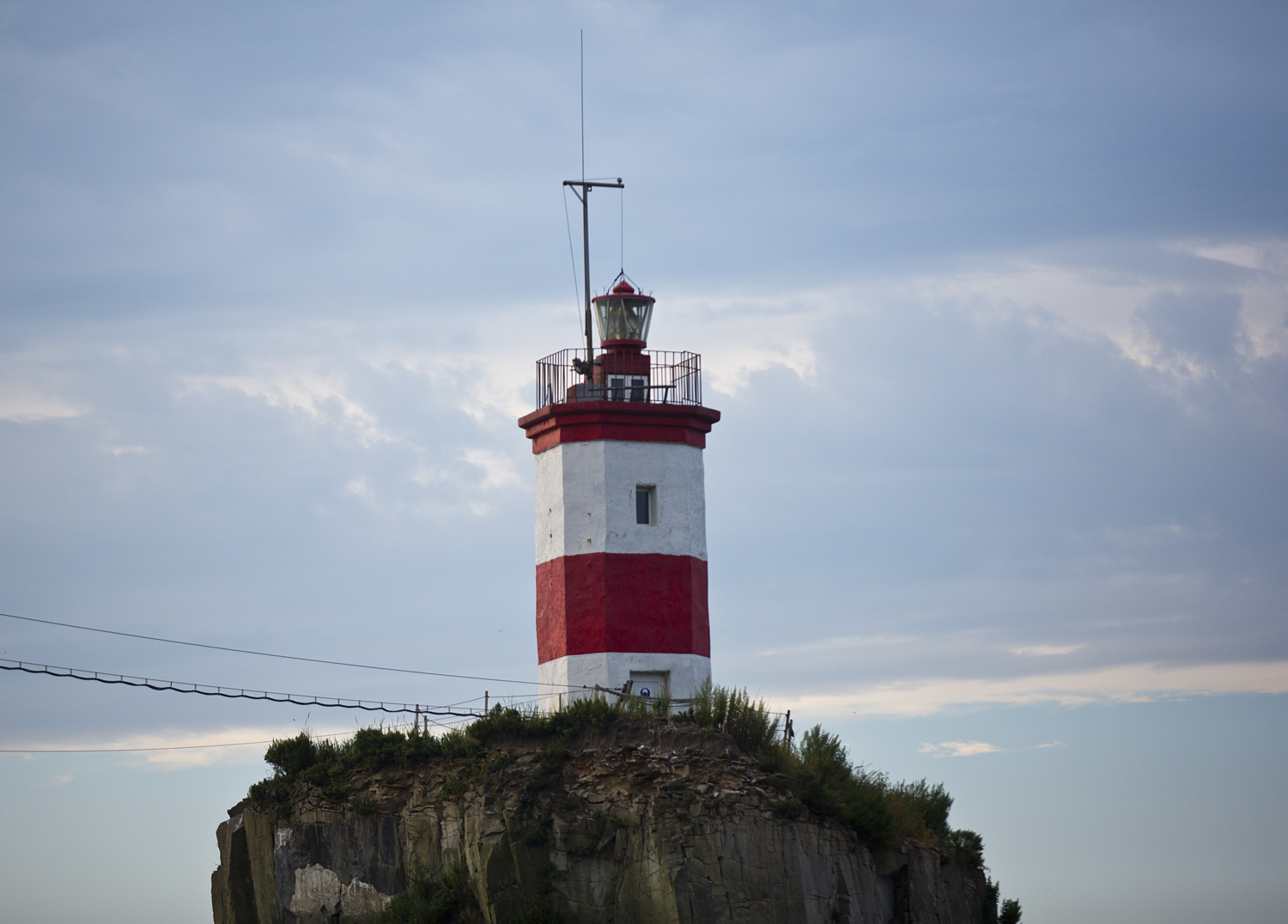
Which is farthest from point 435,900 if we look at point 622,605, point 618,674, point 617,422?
point 617,422

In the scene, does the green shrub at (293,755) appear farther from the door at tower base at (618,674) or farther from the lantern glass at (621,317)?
the lantern glass at (621,317)

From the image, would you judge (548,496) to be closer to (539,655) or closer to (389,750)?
(539,655)

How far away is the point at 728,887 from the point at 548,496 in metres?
8.69

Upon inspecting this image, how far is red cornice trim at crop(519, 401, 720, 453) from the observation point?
95.9 ft

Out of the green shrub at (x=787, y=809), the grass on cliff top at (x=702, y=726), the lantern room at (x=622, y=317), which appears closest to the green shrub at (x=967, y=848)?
the grass on cliff top at (x=702, y=726)

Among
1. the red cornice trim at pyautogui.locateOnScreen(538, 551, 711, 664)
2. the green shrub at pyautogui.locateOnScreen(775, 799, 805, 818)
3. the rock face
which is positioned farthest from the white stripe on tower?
the green shrub at pyautogui.locateOnScreen(775, 799, 805, 818)

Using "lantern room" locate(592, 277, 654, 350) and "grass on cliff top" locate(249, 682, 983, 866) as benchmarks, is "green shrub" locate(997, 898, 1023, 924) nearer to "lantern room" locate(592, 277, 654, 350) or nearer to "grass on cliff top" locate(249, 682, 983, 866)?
"grass on cliff top" locate(249, 682, 983, 866)

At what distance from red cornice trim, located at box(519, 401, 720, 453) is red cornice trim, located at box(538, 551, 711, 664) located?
2.21m

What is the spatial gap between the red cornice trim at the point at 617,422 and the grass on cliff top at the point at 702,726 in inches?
189

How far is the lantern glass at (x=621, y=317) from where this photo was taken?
30.5 m

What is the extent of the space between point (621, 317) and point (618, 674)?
22.5 ft

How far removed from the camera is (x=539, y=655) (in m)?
29.8

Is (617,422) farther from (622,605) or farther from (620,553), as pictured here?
(622,605)

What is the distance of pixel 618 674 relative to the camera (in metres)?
28.5
